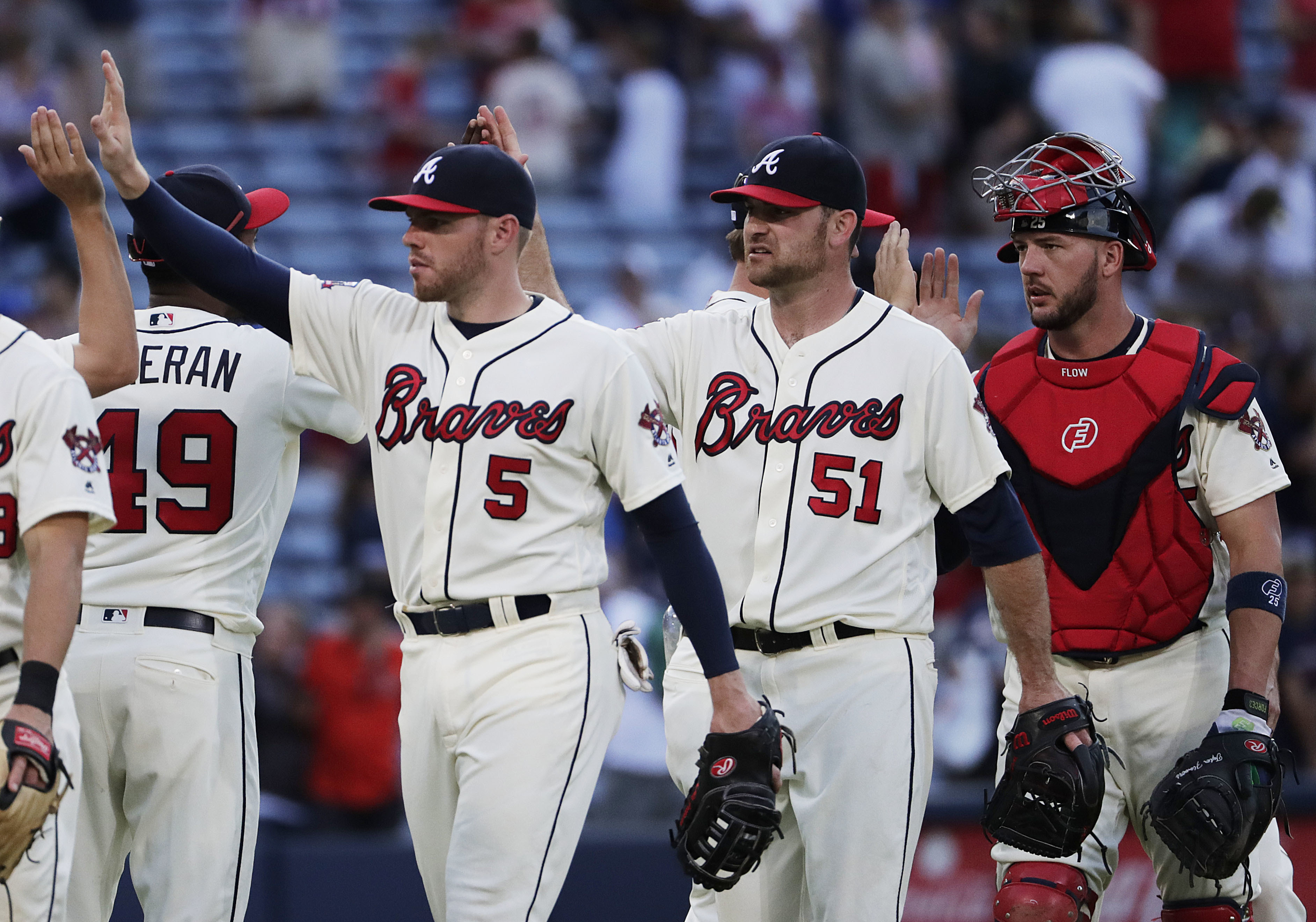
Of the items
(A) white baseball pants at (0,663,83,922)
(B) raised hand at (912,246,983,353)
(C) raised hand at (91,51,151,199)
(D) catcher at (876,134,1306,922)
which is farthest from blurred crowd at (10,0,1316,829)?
(A) white baseball pants at (0,663,83,922)

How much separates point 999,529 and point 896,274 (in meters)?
1.04

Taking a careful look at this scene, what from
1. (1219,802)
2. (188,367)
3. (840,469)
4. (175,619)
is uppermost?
(188,367)

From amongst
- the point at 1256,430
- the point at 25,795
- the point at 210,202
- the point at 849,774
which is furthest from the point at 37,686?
the point at 1256,430

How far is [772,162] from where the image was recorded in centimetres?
469

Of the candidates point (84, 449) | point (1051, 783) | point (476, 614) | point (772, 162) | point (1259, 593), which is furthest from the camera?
point (1259, 593)

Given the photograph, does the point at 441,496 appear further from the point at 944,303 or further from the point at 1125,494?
the point at 1125,494

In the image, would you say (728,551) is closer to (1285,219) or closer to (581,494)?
(581,494)

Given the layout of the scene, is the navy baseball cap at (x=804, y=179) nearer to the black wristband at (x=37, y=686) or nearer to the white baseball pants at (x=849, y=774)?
the white baseball pants at (x=849, y=774)

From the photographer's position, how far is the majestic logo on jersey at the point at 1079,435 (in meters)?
5.02

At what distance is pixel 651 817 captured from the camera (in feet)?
28.5

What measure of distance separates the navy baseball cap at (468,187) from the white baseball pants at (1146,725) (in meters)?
1.99

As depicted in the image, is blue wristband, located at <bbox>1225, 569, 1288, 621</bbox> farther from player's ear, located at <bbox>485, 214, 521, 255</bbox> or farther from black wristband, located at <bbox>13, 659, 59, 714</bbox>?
black wristband, located at <bbox>13, 659, 59, 714</bbox>

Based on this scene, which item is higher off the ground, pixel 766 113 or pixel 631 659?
pixel 766 113

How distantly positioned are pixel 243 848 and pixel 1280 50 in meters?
12.8
